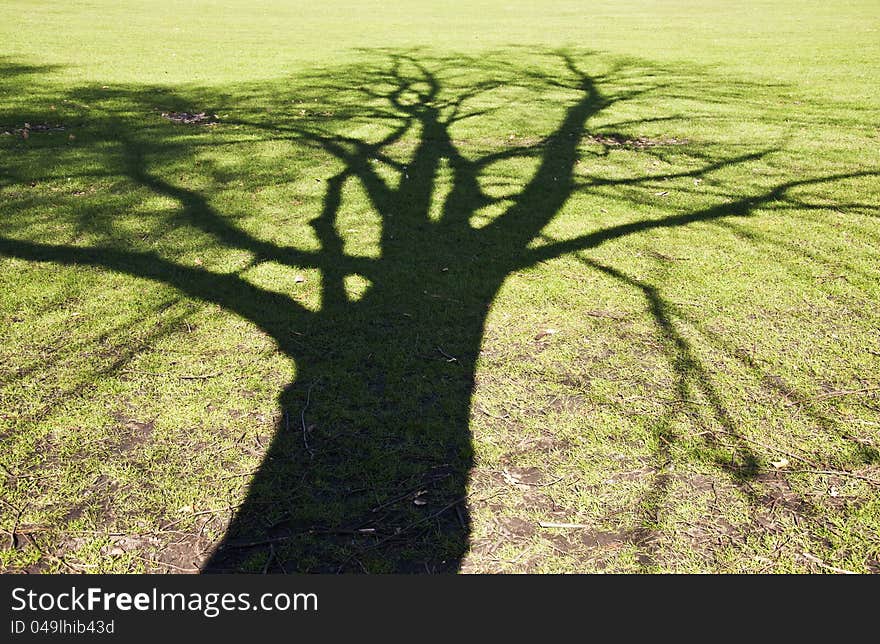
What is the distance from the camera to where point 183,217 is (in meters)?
6.52

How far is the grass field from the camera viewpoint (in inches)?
122

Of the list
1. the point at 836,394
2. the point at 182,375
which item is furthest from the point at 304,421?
the point at 836,394

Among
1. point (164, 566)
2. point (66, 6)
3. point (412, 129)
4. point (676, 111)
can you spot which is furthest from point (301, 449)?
point (66, 6)

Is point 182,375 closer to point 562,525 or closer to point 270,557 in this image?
point 270,557

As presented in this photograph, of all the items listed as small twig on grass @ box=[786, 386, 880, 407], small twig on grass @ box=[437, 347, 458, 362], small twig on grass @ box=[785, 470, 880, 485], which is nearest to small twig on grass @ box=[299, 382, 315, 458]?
small twig on grass @ box=[437, 347, 458, 362]

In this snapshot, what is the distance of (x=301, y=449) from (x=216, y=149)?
653cm

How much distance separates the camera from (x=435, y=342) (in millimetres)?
4598

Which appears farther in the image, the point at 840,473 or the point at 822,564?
the point at 840,473

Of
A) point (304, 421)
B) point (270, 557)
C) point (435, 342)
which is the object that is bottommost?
point (270, 557)

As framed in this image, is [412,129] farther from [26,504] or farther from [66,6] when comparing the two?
[66,6]

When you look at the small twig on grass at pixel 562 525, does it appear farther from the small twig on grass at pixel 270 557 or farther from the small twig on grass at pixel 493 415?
the small twig on grass at pixel 270 557

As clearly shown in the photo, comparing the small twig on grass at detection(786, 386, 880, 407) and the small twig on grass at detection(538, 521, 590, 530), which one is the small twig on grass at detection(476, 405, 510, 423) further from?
the small twig on grass at detection(786, 386, 880, 407)

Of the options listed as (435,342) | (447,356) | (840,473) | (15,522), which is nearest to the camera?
(15,522)

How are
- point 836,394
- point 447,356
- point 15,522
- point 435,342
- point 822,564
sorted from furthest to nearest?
point 435,342, point 447,356, point 836,394, point 15,522, point 822,564
